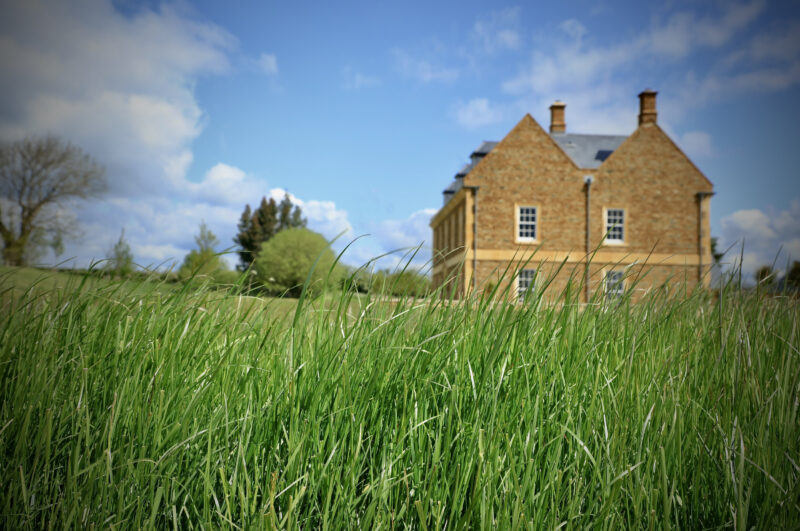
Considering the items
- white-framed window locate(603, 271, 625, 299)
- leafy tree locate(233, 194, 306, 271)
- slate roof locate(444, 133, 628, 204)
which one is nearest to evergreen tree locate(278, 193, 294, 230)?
leafy tree locate(233, 194, 306, 271)

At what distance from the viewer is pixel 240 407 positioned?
5.48 feet

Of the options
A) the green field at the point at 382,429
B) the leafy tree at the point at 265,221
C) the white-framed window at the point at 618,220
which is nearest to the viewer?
the green field at the point at 382,429

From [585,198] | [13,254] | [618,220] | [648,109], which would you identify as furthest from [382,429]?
[648,109]

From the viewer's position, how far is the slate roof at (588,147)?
92.4ft

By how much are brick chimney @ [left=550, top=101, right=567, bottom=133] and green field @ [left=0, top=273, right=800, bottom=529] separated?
100 feet

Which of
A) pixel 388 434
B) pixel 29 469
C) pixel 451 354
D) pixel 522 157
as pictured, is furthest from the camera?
pixel 522 157

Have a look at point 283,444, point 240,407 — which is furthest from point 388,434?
point 240,407

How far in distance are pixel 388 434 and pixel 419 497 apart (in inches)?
8.2

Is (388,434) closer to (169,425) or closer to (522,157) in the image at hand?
(169,425)

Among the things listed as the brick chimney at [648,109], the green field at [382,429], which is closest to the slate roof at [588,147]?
the brick chimney at [648,109]

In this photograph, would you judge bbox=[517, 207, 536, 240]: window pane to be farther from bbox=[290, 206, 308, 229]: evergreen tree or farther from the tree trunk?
bbox=[290, 206, 308, 229]: evergreen tree

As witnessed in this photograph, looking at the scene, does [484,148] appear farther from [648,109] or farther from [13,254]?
[13,254]

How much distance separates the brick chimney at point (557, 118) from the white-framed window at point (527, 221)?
283 inches

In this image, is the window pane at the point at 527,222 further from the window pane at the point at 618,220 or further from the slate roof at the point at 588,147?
the slate roof at the point at 588,147
